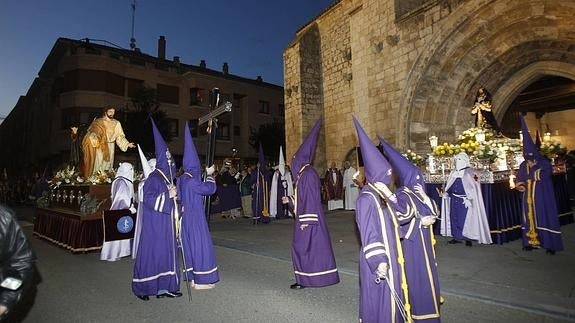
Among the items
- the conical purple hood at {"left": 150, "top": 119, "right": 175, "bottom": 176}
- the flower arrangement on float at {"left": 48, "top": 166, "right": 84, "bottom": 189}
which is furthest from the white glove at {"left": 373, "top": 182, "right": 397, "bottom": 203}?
the flower arrangement on float at {"left": 48, "top": 166, "right": 84, "bottom": 189}

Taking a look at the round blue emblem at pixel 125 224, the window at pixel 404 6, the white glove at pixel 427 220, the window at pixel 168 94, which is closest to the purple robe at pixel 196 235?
the white glove at pixel 427 220

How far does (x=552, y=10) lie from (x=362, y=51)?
19.8 ft

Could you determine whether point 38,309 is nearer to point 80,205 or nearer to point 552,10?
point 80,205

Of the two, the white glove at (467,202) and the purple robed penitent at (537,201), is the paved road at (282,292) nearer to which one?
the purple robed penitent at (537,201)

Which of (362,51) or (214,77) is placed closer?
(362,51)

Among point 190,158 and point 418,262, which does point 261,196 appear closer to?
point 190,158

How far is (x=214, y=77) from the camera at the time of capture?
3319 cm

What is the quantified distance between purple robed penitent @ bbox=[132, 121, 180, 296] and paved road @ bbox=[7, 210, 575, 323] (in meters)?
0.23

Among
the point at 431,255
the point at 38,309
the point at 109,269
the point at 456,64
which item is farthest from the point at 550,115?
the point at 38,309

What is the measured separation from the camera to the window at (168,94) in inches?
1225

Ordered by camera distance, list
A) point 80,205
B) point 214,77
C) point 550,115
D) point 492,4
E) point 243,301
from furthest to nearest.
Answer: point 214,77, point 550,115, point 492,4, point 80,205, point 243,301

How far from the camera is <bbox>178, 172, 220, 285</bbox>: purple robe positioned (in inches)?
187

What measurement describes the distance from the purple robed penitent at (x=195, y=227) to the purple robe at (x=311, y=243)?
3.91ft

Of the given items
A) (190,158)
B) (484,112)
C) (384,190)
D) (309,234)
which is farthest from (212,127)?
(484,112)
